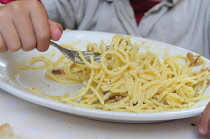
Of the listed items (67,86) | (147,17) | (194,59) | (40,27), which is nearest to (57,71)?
(67,86)

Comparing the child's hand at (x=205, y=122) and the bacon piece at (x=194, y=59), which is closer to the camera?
the child's hand at (x=205, y=122)

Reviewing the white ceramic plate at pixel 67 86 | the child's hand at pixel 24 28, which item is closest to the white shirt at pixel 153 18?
the white ceramic plate at pixel 67 86

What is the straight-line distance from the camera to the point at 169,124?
0.65m

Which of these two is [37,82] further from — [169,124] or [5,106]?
[169,124]

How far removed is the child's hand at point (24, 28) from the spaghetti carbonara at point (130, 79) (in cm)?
14

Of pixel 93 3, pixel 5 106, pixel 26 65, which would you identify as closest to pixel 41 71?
pixel 26 65

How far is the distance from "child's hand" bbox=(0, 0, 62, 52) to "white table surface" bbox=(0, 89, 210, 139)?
0.15 metres

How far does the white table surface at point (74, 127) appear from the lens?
0.60 metres

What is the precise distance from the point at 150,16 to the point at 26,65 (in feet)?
1.95

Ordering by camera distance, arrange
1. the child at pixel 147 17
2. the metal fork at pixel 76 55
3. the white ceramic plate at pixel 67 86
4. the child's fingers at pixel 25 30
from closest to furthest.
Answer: the white ceramic plate at pixel 67 86 < the child's fingers at pixel 25 30 < the metal fork at pixel 76 55 < the child at pixel 147 17

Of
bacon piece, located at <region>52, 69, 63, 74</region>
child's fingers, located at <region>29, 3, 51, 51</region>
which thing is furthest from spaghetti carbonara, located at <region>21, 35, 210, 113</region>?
child's fingers, located at <region>29, 3, 51, 51</region>

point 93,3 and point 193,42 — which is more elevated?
point 93,3

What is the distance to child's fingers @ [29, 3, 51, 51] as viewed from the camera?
67 cm

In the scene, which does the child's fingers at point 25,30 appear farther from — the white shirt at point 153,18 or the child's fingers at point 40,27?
the white shirt at point 153,18
